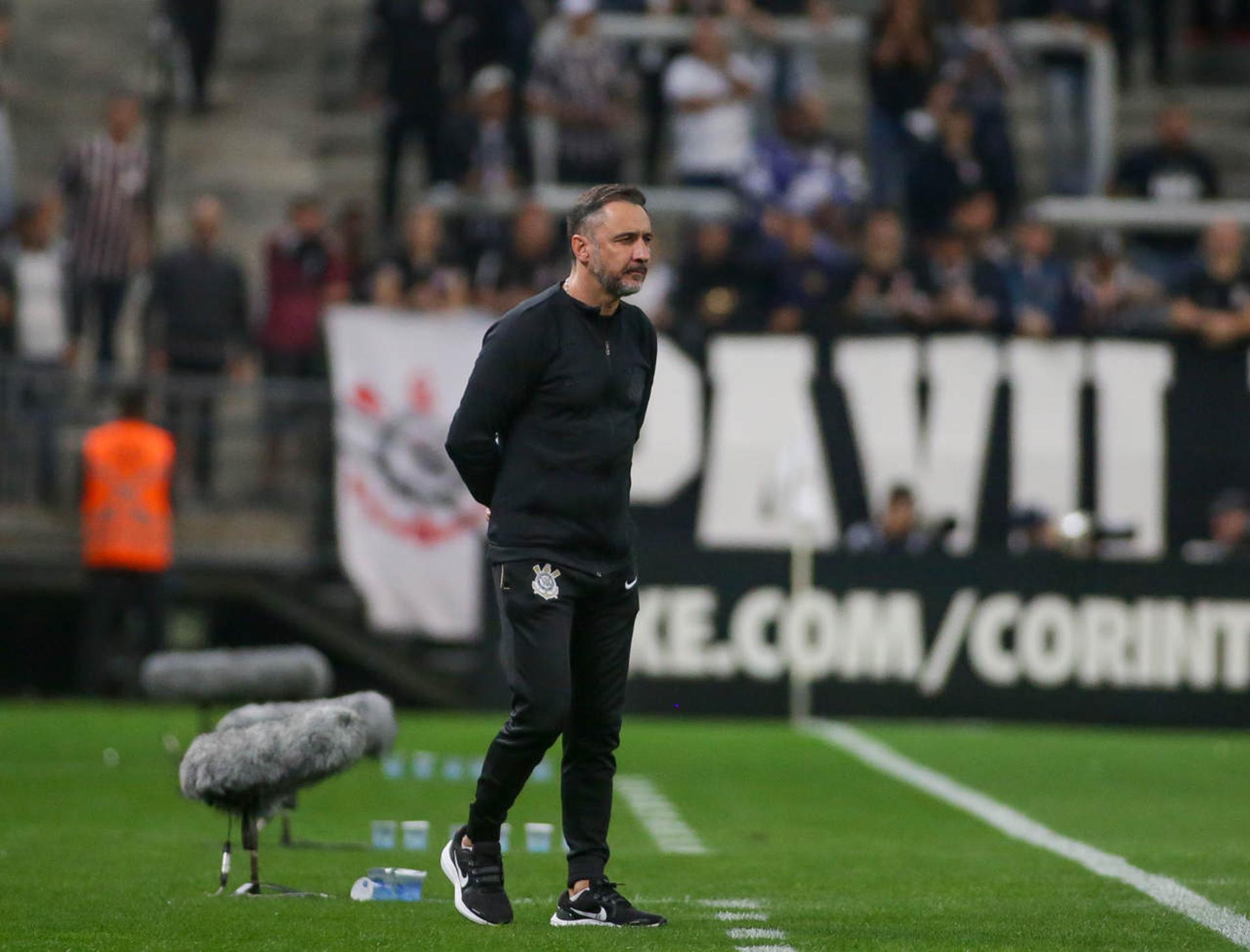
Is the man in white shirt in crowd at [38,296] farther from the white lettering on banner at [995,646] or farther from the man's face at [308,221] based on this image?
the white lettering on banner at [995,646]

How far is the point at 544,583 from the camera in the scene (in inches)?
300

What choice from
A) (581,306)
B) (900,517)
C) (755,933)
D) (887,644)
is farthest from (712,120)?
(755,933)

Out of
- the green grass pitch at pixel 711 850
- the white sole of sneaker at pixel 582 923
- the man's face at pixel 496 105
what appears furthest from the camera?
the man's face at pixel 496 105

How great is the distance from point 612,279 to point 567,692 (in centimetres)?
123

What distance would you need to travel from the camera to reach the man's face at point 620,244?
7.61 meters

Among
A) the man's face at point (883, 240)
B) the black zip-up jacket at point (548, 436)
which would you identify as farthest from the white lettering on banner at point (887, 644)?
the black zip-up jacket at point (548, 436)

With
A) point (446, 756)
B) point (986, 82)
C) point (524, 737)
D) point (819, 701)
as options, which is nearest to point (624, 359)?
point (524, 737)

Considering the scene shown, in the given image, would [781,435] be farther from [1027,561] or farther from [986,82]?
[986,82]

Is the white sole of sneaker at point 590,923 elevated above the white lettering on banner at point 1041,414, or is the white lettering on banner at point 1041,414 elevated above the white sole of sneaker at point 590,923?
the white lettering on banner at point 1041,414

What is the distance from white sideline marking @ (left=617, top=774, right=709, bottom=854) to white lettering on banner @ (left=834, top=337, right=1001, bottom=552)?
281 inches

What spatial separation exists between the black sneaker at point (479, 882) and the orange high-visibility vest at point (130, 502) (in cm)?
1168

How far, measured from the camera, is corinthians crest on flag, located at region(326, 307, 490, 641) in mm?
19859

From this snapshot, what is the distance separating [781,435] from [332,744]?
1292 cm

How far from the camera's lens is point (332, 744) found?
8.05m
